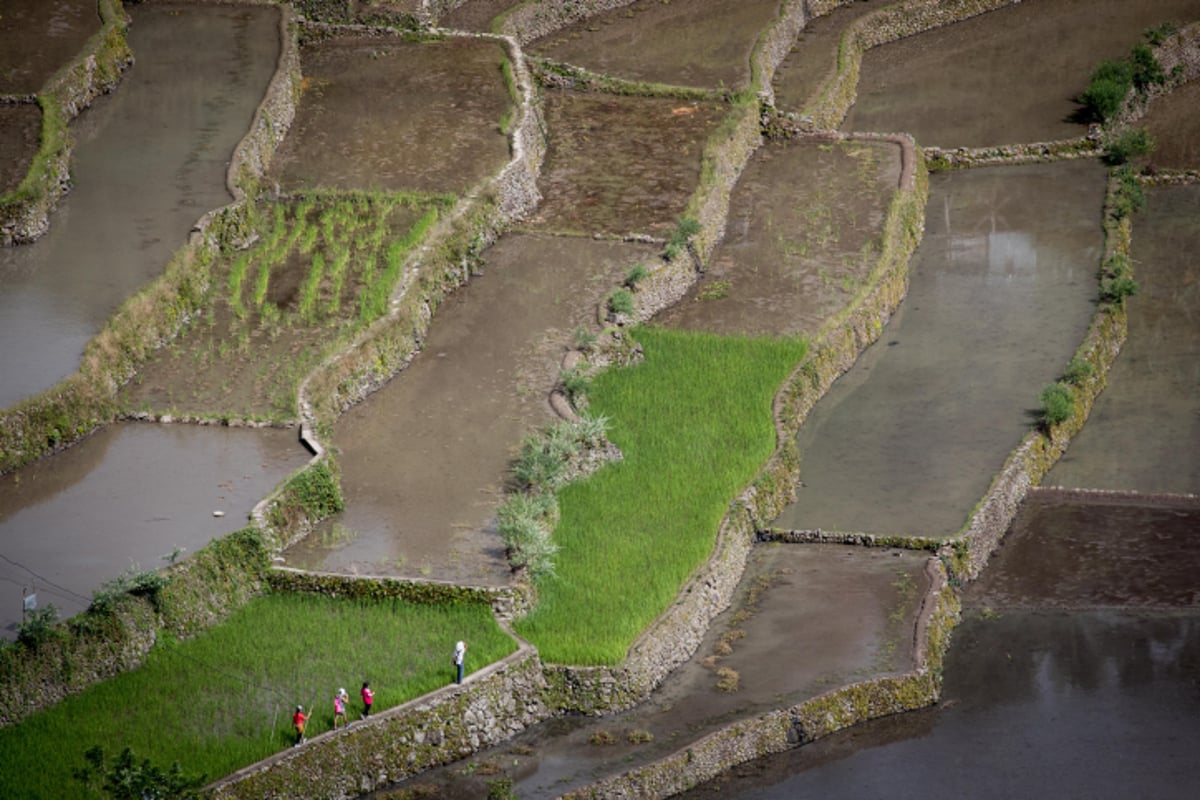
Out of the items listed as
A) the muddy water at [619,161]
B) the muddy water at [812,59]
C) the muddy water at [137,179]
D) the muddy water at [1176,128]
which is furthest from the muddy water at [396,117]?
the muddy water at [1176,128]

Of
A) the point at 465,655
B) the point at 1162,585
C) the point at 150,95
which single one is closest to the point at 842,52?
the point at 150,95

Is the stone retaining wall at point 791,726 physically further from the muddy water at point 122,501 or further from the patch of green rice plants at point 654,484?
the muddy water at point 122,501

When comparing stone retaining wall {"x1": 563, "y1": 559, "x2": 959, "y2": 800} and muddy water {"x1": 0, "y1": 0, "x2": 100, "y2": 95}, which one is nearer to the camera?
stone retaining wall {"x1": 563, "y1": 559, "x2": 959, "y2": 800}

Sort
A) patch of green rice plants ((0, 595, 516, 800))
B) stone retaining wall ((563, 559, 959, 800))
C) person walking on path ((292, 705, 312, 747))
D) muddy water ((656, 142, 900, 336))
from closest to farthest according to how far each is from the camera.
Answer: patch of green rice plants ((0, 595, 516, 800)) < person walking on path ((292, 705, 312, 747)) < stone retaining wall ((563, 559, 959, 800)) < muddy water ((656, 142, 900, 336))

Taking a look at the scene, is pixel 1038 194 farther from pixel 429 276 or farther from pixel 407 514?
pixel 407 514

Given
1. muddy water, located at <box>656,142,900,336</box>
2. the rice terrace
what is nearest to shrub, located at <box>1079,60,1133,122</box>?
the rice terrace

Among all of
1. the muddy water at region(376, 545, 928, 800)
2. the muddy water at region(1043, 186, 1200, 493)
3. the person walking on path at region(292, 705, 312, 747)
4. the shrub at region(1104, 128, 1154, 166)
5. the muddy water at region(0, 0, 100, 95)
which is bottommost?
the muddy water at region(376, 545, 928, 800)

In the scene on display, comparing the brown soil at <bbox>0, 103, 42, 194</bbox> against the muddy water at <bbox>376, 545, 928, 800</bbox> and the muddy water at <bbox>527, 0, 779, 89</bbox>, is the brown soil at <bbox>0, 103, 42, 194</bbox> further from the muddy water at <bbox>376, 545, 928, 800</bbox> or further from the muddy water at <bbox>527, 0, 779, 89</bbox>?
the muddy water at <bbox>376, 545, 928, 800</bbox>
